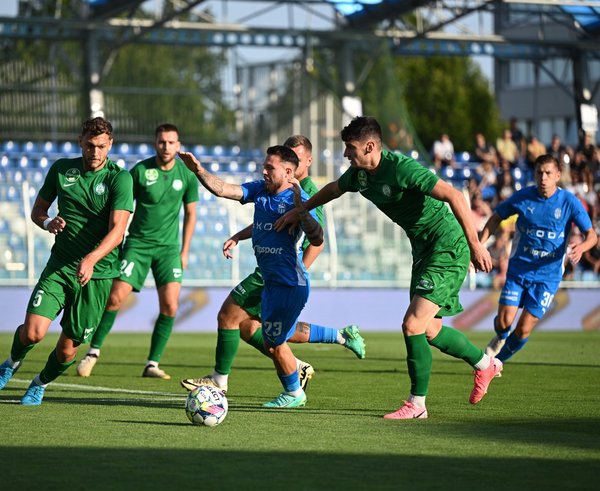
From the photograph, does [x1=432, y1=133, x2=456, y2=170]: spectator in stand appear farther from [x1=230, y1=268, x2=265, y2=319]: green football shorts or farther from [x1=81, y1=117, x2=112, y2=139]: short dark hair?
[x1=81, y1=117, x2=112, y2=139]: short dark hair

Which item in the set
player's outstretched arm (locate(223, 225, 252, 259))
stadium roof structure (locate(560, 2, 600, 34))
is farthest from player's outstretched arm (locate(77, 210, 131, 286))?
stadium roof structure (locate(560, 2, 600, 34))

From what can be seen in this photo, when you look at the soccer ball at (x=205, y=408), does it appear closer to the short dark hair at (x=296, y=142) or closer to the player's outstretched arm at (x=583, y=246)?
the short dark hair at (x=296, y=142)

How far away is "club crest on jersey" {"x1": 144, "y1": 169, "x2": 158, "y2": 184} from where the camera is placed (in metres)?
12.5

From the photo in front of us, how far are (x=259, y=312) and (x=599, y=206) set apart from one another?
17.5 meters

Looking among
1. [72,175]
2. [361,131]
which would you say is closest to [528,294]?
[361,131]

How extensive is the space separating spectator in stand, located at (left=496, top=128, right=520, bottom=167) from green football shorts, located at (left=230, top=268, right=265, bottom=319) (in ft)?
64.1

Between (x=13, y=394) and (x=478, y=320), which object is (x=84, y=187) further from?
(x=478, y=320)

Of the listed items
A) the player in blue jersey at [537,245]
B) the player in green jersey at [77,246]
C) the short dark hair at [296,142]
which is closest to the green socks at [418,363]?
the short dark hair at [296,142]

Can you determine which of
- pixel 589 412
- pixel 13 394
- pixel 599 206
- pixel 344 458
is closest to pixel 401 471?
pixel 344 458

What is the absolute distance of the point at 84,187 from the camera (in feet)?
30.3

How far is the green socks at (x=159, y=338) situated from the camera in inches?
489

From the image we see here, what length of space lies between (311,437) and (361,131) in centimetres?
217

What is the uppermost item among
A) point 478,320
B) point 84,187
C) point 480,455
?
point 84,187

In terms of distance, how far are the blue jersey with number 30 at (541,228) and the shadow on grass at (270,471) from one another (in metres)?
5.88
